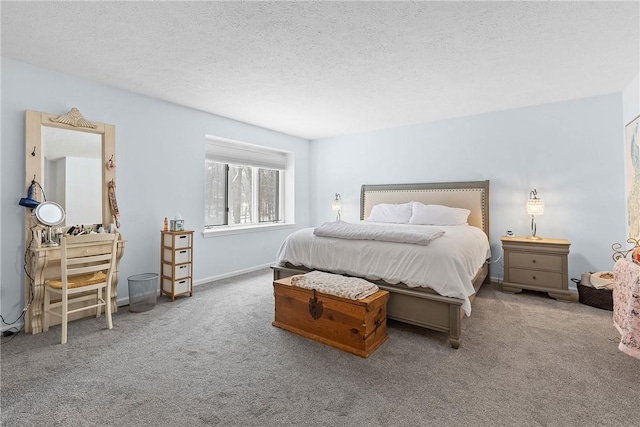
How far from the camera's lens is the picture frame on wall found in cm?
304

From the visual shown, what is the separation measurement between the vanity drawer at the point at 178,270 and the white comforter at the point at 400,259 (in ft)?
4.05

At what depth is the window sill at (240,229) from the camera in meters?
4.30

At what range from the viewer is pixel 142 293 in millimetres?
3273

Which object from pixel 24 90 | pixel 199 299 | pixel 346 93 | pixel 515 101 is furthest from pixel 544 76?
pixel 24 90

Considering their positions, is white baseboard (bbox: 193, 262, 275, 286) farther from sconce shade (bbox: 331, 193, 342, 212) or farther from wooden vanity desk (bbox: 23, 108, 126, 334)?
sconce shade (bbox: 331, 193, 342, 212)

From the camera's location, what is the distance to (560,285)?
11.4ft

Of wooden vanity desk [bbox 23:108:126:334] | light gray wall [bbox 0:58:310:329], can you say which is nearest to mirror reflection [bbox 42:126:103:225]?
wooden vanity desk [bbox 23:108:126:334]

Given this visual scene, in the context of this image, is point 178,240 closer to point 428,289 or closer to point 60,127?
point 60,127

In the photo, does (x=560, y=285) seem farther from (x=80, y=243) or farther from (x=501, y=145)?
(x=80, y=243)

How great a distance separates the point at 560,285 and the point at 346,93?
3338mm

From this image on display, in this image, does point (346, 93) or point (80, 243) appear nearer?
point (80, 243)

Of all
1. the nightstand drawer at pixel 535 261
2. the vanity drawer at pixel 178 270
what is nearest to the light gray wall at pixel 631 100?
the nightstand drawer at pixel 535 261

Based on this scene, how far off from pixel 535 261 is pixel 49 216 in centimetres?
520

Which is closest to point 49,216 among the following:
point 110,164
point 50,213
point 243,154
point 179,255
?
point 50,213
